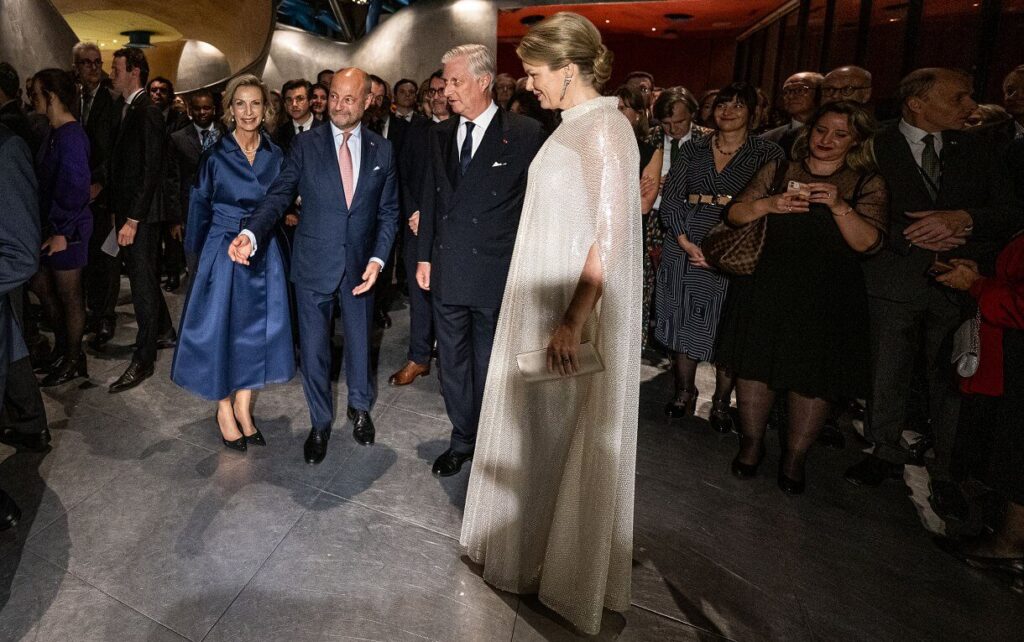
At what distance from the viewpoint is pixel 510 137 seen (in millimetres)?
2379

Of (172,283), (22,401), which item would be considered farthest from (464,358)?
(172,283)

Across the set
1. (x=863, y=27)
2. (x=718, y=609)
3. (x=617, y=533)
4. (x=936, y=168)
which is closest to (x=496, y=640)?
(x=617, y=533)

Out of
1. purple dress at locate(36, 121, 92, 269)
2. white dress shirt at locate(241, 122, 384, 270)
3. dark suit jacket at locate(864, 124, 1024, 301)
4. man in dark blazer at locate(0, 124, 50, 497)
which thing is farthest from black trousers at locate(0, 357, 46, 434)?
dark suit jacket at locate(864, 124, 1024, 301)

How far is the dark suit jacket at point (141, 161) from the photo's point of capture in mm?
3428

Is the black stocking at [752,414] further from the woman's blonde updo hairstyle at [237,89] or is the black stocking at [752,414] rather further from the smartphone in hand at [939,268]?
the woman's blonde updo hairstyle at [237,89]

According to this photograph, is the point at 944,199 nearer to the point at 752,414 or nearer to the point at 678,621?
the point at 752,414

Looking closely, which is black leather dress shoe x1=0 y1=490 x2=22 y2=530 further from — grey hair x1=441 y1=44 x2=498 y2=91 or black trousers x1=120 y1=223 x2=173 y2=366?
grey hair x1=441 y1=44 x2=498 y2=91

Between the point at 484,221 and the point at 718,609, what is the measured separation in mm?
1588

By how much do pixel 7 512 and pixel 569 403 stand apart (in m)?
2.07

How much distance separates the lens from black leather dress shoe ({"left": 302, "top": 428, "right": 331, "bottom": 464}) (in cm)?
276

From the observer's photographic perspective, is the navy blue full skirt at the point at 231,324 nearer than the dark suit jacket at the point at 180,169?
Yes

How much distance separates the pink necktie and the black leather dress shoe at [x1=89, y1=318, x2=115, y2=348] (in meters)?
2.54

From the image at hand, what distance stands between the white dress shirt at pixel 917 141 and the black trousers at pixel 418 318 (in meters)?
2.49

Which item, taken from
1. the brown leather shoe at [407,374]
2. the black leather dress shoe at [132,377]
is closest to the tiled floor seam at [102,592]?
the black leather dress shoe at [132,377]
